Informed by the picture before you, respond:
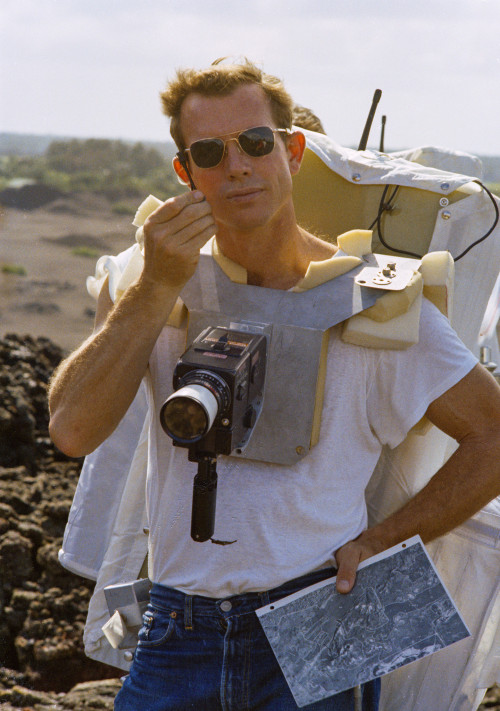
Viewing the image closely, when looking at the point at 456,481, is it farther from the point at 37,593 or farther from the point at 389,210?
the point at 37,593

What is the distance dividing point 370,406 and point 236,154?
752 mm

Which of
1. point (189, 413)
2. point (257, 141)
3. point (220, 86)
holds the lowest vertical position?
point (189, 413)

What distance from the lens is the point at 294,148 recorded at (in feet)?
8.73

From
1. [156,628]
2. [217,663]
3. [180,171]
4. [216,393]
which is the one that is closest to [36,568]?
[156,628]

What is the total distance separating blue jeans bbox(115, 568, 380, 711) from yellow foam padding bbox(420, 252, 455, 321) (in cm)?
75

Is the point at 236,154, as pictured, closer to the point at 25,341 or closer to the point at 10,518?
the point at 10,518

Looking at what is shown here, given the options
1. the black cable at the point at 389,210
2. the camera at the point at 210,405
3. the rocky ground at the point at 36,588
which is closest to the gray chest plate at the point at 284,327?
the camera at the point at 210,405

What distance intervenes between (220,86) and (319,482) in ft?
3.57

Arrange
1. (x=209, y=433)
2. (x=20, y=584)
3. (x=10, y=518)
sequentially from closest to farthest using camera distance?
(x=209, y=433) → (x=20, y=584) → (x=10, y=518)

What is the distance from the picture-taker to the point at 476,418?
2.28 metres

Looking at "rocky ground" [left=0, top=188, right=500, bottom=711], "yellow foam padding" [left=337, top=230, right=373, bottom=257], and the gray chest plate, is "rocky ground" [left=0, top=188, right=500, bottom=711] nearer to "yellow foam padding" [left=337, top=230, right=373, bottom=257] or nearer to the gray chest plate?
the gray chest plate

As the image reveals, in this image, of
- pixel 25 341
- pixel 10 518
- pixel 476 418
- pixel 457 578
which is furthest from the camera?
pixel 25 341

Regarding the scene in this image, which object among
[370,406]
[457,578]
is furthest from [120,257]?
[457,578]

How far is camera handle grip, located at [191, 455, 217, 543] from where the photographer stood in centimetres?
202
